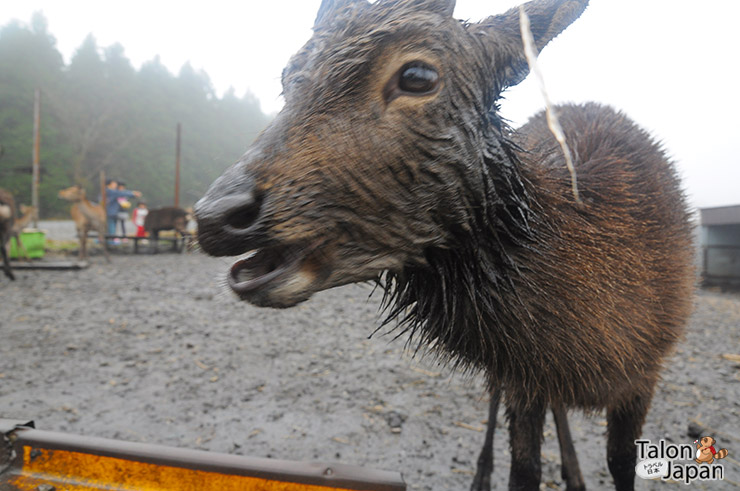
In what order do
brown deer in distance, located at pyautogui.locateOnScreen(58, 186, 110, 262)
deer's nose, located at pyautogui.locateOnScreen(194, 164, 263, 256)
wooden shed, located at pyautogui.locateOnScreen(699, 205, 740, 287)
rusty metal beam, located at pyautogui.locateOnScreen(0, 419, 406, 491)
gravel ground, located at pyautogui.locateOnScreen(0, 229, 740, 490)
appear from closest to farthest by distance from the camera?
deer's nose, located at pyautogui.locateOnScreen(194, 164, 263, 256) < rusty metal beam, located at pyautogui.locateOnScreen(0, 419, 406, 491) < gravel ground, located at pyautogui.locateOnScreen(0, 229, 740, 490) < wooden shed, located at pyautogui.locateOnScreen(699, 205, 740, 287) < brown deer in distance, located at pyautogui.locateOnScreen(58, 186, 110, 262)

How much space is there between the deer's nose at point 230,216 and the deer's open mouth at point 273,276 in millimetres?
96

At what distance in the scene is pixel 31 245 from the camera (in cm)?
1117

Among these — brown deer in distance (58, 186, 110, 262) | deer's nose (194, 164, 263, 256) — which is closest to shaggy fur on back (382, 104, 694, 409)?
deer's nose (194, 164, 263, 256)

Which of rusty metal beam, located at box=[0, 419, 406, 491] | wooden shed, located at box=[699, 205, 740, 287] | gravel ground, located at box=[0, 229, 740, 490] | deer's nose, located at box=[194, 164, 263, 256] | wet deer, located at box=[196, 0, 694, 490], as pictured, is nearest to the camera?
deer's nose, located at box=[194, 164, 263, 256]

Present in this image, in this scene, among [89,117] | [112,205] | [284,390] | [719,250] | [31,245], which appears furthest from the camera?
[89,117]

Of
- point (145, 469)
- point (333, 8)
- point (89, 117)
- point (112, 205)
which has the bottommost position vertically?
point (145, 469)

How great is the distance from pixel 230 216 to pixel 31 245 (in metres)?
12.8

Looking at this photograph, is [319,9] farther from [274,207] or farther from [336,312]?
[336,312]

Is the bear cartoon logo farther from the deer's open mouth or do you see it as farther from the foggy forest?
the foggy forest

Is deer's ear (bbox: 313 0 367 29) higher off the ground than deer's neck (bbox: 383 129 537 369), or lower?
higher

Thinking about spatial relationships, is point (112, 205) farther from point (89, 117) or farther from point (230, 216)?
point (89, 117)

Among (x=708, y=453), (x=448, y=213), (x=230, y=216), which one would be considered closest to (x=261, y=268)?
(x=230, y=216)

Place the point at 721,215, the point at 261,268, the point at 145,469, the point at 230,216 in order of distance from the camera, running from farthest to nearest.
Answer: the point at 721,215 → the point at 145,469 → the point at 261,268 → the point at 230,216

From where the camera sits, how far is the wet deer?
1176 millimetres
